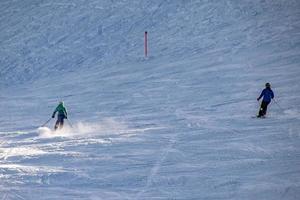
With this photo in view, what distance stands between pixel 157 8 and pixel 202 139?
2078 centimetres

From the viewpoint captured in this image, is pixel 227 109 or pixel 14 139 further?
pixel 227 109

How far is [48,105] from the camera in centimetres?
2202

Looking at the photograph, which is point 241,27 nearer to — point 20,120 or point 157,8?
point 157,8

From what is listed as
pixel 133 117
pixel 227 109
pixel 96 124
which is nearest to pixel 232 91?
pixel 227 109

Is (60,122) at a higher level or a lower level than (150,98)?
lower

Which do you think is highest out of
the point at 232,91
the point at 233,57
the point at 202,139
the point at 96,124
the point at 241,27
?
the point at 241,27

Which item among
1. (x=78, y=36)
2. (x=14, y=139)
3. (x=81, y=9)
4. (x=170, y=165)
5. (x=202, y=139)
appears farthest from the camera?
(x=81, y=9)

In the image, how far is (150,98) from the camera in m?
20.3

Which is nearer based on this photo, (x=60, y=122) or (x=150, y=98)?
(x=60, y=122)

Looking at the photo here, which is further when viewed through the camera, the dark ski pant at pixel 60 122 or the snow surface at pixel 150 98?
the dark ski pant at pixel 60 122

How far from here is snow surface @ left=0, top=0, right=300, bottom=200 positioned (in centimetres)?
1005

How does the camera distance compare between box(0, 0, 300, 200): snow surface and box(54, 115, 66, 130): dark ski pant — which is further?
box(54, 115, 66, 130): dark ski pant

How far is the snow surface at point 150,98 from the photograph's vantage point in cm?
1005

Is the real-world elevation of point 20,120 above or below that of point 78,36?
below
